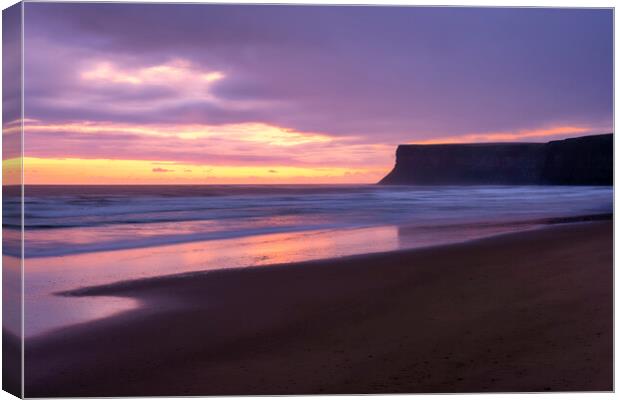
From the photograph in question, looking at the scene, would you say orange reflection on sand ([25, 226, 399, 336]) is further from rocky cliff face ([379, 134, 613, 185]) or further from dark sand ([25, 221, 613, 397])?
rocky cliff face ([379, 134, 613, 185])

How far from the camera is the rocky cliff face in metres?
5.29

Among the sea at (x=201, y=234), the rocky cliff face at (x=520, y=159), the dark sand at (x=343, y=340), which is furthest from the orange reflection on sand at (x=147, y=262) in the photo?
the rocky cliff face at (x=520, y=159)

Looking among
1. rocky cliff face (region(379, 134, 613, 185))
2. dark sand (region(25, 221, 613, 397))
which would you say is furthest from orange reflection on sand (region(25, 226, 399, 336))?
rocky cliff face (region(379, 134, 613, 185))

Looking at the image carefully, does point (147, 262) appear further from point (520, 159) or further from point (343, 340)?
point (520, 159)

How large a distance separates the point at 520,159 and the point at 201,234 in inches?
179

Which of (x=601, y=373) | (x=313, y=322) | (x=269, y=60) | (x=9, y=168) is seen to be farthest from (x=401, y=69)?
(x=9, y=168)

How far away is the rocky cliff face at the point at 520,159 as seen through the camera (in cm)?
529

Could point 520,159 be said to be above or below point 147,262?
above

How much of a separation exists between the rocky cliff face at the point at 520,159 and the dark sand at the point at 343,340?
1.03 meters

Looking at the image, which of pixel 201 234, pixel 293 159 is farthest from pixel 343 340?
pixel 201 234

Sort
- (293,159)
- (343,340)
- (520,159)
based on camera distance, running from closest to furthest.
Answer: (343,340) → (293,159) → (520,159)

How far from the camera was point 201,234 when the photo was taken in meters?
9.28

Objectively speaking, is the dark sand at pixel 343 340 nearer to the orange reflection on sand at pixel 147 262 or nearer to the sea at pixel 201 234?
the orange reflection on sand at pixel 147 262

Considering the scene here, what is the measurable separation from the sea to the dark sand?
0.44 meters
